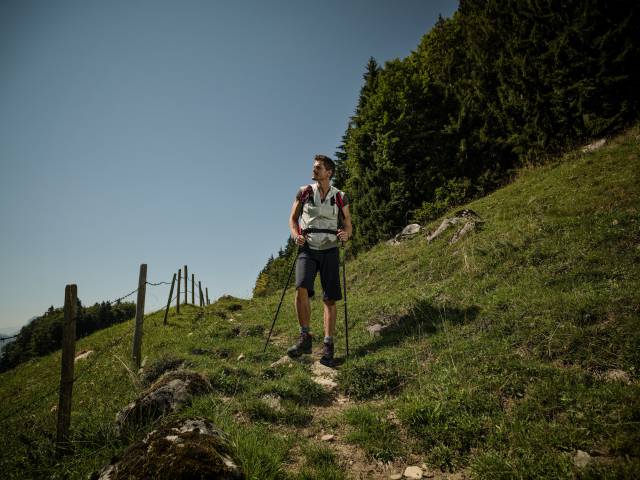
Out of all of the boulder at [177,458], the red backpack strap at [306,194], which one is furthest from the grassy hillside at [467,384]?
the red backpack strap at [306,194]

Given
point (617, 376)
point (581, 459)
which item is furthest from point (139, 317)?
point (617, 376)

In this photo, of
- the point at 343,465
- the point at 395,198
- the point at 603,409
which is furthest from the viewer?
the point at 395,198

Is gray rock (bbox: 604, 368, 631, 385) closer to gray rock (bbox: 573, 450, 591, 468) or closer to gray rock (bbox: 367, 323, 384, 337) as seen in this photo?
gray rock (bbox: 573, 450, 591, 468)

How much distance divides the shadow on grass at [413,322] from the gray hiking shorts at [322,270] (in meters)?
1.33

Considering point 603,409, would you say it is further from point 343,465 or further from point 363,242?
point 363,242

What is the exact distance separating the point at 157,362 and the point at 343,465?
16.8 feet

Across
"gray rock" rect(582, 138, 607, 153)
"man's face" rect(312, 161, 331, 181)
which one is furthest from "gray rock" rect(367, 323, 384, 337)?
"gray rock" rect(582, 138, 607, 153)

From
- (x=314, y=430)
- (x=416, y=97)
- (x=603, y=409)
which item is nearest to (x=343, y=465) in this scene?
(x=314, y=430)

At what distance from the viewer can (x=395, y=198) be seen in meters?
19.3

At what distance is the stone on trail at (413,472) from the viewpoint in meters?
2.72

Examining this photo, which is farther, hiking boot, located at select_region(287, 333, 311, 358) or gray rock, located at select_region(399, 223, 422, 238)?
gray rock, located at select_region(399, 223, 422, 238)

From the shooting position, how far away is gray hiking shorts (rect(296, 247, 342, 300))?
20.0ft

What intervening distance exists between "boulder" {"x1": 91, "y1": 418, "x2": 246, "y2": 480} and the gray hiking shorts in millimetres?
3642

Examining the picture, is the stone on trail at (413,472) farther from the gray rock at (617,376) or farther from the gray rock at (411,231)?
the gray rock at (411,231)
